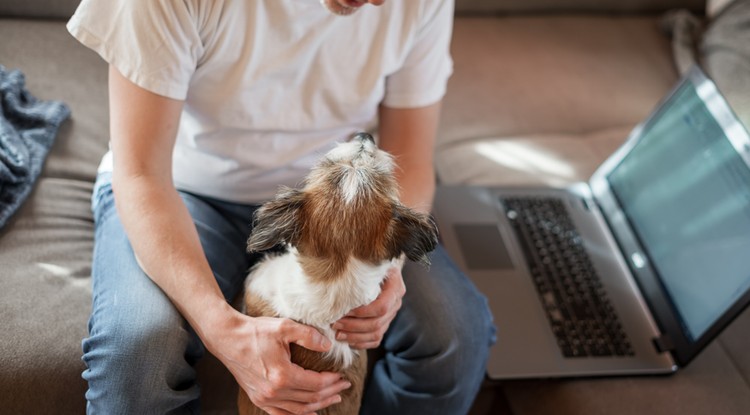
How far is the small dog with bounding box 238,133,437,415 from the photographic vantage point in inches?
45.2

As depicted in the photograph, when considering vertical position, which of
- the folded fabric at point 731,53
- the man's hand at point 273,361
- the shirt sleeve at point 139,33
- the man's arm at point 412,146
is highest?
the shirt sleeve at point 139,33

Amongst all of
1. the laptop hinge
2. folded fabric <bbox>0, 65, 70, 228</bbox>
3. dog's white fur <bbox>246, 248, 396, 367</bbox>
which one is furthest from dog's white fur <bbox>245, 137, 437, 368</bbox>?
the laptop hinge

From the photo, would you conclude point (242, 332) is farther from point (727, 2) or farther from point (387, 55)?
point (727, 2)

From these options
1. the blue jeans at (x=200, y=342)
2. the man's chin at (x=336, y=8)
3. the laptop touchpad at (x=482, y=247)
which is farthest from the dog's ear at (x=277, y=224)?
the laptop touchpad at (x=482, y=247)

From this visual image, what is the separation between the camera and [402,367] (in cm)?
148

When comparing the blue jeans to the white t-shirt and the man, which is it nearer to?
the man

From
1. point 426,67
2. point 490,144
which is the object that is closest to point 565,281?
point 490,144

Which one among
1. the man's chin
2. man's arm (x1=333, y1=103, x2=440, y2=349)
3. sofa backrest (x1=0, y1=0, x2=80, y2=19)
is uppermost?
the man's chin

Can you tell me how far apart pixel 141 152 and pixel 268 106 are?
0.97 ft

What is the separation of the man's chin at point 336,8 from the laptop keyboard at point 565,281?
980 millimetres

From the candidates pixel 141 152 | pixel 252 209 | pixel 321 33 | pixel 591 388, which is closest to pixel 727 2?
pixel 591 388

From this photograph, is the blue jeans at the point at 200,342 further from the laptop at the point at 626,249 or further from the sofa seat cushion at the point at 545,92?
the sofa seat cushion at the point at 545,92

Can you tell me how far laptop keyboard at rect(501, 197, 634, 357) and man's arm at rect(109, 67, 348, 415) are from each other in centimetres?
74

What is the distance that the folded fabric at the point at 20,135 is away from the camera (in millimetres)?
1542
